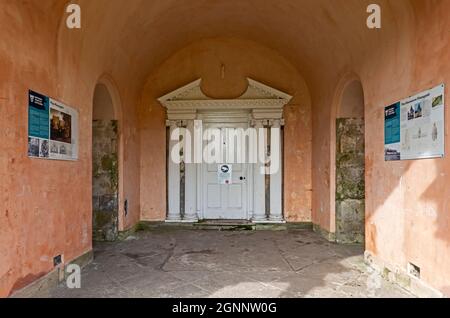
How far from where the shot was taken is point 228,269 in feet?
13.5

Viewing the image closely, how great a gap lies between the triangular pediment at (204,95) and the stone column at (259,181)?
565mm

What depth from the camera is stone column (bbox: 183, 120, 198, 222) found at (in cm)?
694

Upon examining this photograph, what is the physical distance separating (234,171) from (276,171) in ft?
2.93

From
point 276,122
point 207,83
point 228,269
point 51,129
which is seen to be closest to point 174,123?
point 207,83

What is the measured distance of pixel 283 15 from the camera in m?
5.41

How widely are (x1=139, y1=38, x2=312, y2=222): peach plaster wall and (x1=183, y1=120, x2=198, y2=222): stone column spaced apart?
18.9 inches

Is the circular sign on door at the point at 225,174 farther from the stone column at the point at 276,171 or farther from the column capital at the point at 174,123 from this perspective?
the column capital at the point at 174,123

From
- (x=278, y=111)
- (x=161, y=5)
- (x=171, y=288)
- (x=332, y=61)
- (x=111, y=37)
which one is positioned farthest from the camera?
(x=278, y=111)

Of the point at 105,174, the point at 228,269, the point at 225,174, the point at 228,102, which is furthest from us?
the point at 225,174

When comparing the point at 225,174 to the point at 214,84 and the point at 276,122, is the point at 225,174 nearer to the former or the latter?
the point at 276,122

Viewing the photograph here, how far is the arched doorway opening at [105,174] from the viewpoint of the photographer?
5598 mm

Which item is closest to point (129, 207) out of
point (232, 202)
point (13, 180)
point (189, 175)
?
point (189, 175)

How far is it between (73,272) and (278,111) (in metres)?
4.75

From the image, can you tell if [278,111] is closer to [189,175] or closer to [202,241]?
[189,175]
